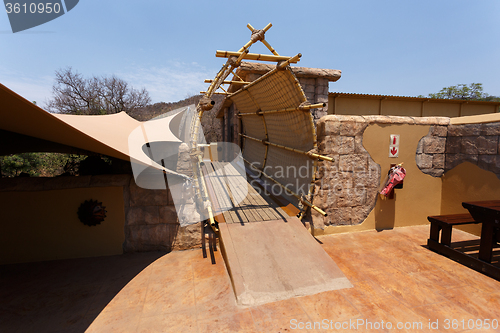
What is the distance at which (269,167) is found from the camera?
695cm

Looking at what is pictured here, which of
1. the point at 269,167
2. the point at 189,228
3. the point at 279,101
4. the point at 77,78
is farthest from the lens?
the point at 77,78

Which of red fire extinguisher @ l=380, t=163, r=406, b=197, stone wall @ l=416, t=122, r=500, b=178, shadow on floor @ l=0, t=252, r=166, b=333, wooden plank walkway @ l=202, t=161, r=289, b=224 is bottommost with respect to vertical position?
shadow on floor @ l=0, t=252, r=166, b=333

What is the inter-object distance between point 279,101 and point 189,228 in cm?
320

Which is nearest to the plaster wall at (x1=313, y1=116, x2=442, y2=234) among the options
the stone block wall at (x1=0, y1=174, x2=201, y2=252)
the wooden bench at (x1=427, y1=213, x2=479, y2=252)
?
the wooden bench at (x1=427, y1=213, x2=479, y2=252)

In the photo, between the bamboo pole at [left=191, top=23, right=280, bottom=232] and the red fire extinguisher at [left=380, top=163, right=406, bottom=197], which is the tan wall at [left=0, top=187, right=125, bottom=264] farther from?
the red fire extinguisher at [left=380, top=163, right=406, bottom=197]

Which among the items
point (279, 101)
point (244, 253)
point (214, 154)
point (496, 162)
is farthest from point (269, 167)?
point (214, 154)

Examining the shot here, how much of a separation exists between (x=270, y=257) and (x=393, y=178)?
318cm

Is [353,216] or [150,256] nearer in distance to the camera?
[150,256]

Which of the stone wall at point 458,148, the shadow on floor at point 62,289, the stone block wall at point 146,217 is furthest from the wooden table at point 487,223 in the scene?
the shadow on floor at point 62,289

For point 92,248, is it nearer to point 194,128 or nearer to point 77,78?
point 194,128

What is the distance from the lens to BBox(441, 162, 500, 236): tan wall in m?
4.55

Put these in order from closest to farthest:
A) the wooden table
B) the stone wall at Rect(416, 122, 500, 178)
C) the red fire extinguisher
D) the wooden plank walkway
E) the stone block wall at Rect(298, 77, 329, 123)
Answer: the wooden table < the wooden plank walkway < the stone wall at Rect(416, 122, 500, 178) < the red fire extinguisher < the stone block wall at Rect(298, 77, 329, 123)

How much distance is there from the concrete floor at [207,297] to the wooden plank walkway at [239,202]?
81cm

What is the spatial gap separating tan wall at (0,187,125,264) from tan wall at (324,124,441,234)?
13.3 ft
